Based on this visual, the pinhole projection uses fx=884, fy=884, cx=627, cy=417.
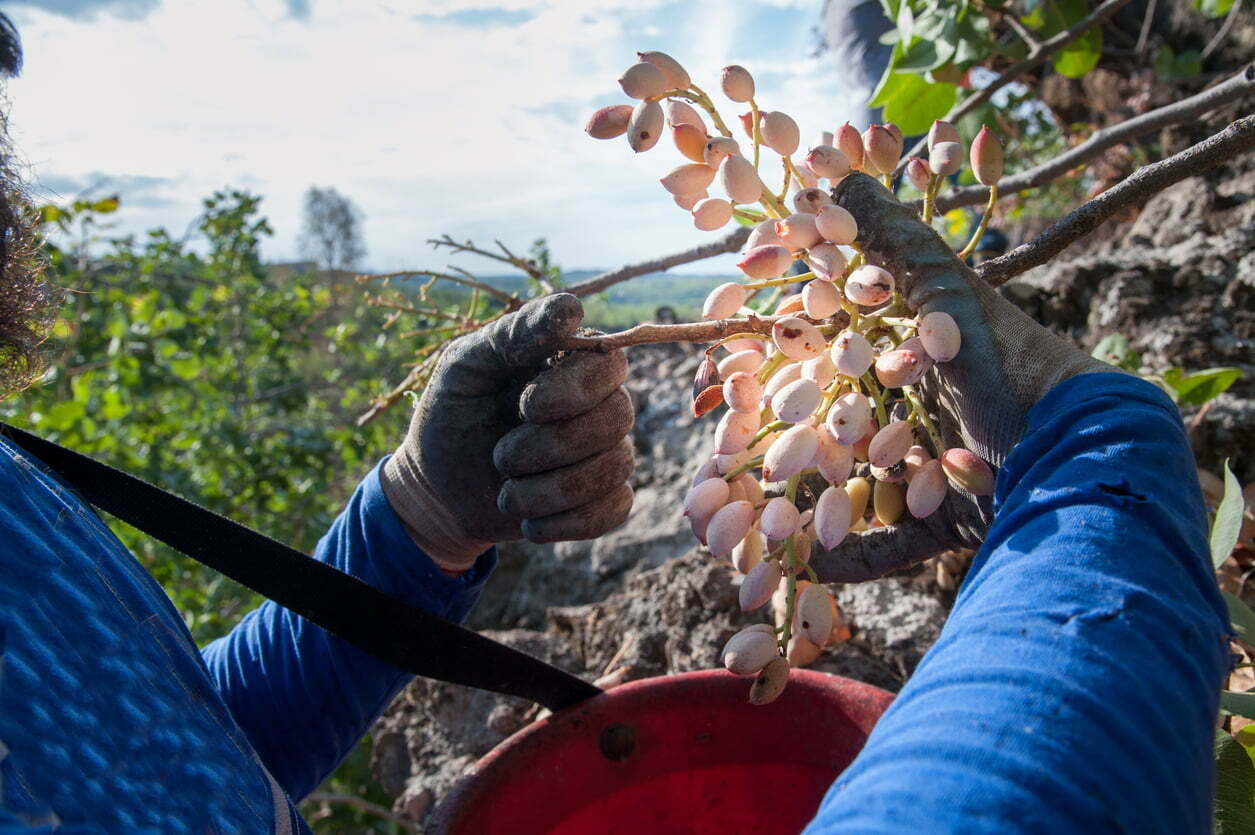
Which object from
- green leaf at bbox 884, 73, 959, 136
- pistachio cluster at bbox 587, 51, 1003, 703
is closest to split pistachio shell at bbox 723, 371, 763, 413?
pistachio cluster at bbox 587, 51, 1003, 703

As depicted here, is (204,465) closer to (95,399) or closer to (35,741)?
(95,399)

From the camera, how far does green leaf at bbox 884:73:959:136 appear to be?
6.47ft

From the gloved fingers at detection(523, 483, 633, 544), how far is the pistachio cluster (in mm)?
231

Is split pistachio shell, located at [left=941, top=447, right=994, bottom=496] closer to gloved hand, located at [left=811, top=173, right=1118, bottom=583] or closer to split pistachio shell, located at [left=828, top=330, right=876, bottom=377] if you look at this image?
gloved hand, located at [left=811, top=173, right=1118, bottom=583]

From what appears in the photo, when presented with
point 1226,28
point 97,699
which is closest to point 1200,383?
point 97,699

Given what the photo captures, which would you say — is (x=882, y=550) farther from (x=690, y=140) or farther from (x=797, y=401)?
(x=690, y=140)

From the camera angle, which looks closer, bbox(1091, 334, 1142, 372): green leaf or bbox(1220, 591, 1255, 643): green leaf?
bbox(1220, 591, 1255, 643): green leaf

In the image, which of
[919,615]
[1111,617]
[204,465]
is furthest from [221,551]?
[204,465]

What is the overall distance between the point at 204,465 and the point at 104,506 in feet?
8.63

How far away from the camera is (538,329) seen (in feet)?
3.32

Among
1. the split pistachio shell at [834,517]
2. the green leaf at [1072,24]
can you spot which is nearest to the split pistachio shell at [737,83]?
the split pistachio shell at [834,517]

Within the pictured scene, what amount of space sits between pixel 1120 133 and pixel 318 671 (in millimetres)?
1381

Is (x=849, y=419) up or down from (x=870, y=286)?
down

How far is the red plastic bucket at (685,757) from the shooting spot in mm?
1124
